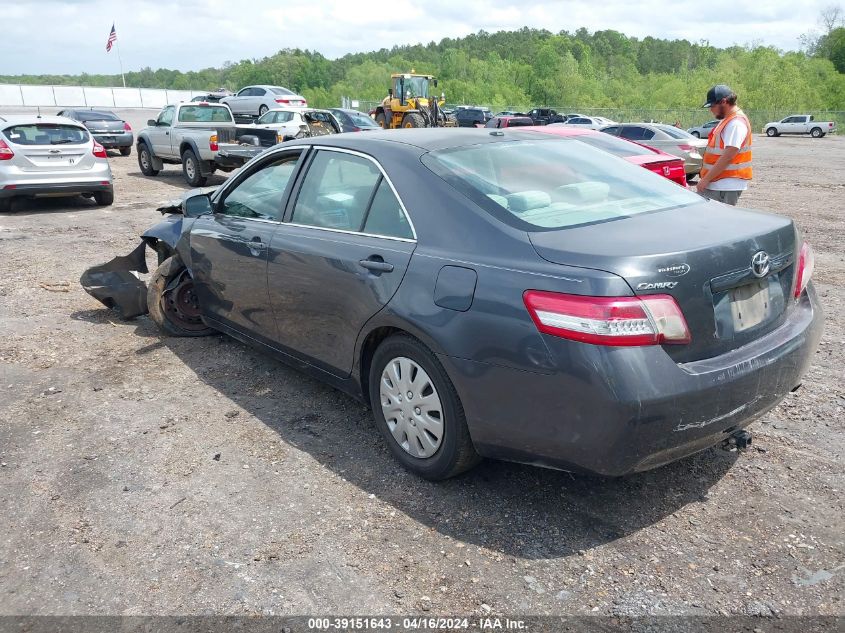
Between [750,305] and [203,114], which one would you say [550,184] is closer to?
[750,305]

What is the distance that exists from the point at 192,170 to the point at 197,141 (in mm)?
700

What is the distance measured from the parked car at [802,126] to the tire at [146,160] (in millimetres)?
46817

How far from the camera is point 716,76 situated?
87062 mm

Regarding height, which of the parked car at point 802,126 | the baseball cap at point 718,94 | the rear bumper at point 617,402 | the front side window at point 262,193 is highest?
the baseball cap at point 718,94

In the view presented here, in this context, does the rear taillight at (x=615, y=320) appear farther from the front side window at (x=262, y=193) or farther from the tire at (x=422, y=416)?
the front side window at (x=262, y=193)

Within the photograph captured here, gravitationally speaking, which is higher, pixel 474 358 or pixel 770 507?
pixel 474 358

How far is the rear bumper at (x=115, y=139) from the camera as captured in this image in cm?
2239

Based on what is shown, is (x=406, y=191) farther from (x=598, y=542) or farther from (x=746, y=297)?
(x=598, y=542)

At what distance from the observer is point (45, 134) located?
11.8m

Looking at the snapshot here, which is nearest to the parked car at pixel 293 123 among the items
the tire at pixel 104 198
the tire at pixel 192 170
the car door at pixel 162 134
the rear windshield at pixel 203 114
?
the rear windshield at pixel 203 114

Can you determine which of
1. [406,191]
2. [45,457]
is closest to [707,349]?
[406,191]

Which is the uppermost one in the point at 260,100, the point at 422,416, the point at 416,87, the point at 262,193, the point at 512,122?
the point at 416,87

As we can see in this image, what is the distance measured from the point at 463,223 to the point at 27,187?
425 inches

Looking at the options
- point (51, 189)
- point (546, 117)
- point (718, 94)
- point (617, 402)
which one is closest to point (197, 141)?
point (51, 189)
